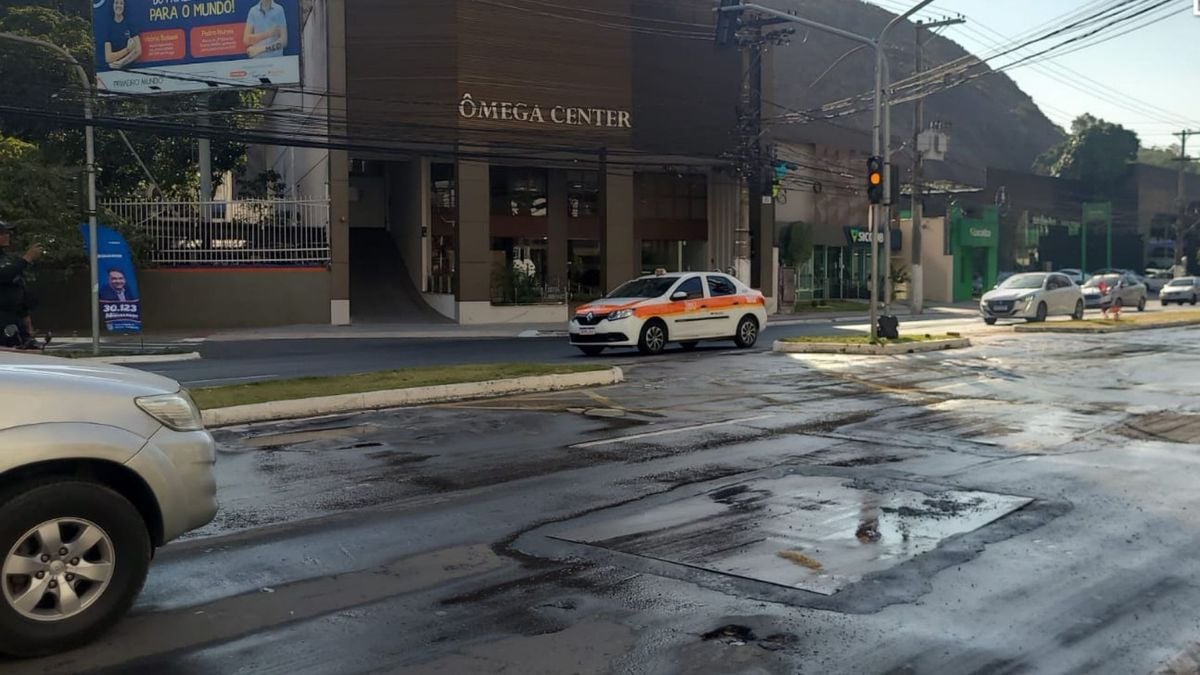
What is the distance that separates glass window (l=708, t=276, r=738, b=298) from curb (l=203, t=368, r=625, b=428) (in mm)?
6925

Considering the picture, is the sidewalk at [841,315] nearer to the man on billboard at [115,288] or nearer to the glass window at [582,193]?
the glass window at [582,193]

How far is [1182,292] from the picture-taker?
5219cm

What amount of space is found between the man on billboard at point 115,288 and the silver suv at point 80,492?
63.4 feet

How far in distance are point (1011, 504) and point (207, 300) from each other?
2994 cm

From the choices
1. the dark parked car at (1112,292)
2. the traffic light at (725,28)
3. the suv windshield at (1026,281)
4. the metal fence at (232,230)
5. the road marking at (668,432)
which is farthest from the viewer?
the dark parked car at (1112,292)

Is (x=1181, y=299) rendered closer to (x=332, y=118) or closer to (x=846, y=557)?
(x=332, y=118)

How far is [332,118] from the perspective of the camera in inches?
1352

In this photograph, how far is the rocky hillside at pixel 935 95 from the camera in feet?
443

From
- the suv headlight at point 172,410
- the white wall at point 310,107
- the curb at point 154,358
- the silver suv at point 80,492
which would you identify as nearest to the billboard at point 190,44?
the white wall at point 310,107

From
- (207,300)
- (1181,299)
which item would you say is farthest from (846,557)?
(1181,299)

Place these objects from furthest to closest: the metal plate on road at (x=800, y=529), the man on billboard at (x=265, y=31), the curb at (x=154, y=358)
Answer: the man on billboard at (x=265, y=31) < the curb at (x=154, y=358) < the metal plate on road at (x=800, y=529)

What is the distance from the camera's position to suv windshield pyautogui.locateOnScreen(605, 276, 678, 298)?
73.8 ft

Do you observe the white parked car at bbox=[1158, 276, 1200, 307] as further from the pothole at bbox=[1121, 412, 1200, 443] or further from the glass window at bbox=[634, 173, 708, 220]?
the pothole at bbox=[1121, 412, 1200, 443]

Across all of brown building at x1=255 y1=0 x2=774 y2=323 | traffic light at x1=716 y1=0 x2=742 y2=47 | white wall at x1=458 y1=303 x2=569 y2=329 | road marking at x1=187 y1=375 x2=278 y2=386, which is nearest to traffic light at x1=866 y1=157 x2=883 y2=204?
traffic light at x1=716 y1=0 x2=742 y2=47
